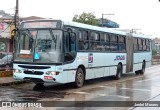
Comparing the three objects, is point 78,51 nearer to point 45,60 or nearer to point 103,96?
point 45,60

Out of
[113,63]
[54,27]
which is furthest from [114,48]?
[54,27]

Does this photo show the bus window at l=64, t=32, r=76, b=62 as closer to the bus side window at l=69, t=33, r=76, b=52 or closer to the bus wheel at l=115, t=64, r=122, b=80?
the bus side window at l=69, t=33, r=76, b=52

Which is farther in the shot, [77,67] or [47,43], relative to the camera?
[77,67]

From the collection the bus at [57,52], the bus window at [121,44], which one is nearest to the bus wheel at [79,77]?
the bus at [57,52]

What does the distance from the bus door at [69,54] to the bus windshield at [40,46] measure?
1.24ft

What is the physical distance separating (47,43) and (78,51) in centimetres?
182

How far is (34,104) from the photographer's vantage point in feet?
35.0

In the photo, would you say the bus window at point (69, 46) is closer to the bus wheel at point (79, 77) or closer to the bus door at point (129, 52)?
the bus wheel at point (79, 77)

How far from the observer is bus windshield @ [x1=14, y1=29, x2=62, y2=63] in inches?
544

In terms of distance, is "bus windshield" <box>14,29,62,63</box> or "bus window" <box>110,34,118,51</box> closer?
"bus windshield" <box>14,29,62,63</box>

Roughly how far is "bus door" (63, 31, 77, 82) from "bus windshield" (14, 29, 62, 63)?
377 millimetres

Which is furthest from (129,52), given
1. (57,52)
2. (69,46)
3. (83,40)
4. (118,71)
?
(57,52)

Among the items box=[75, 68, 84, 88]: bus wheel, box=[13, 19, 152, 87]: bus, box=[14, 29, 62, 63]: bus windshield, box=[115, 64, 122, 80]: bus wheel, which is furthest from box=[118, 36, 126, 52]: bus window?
box=[14, 29, 62, 63]: bus windshield

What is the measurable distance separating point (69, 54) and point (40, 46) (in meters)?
1.25
